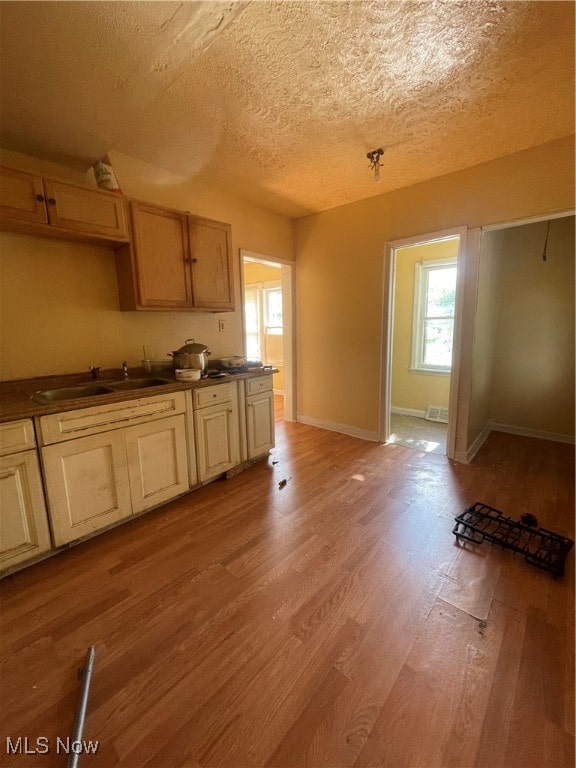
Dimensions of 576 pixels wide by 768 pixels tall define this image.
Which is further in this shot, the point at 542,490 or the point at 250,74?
the point at 542,490

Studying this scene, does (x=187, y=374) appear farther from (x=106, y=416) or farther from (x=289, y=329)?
(x=289, y=329)

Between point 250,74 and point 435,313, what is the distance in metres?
3.46

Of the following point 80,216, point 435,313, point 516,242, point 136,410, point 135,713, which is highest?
point 516,242

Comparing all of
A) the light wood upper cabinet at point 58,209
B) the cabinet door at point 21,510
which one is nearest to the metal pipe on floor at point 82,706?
the cabinet door at point 21,510

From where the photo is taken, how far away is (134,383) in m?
2.37

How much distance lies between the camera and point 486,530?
1965mm

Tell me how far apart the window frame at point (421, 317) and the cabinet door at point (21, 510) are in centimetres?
422

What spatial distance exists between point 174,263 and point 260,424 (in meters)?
1.53

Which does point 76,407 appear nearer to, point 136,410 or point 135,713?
point 136,410

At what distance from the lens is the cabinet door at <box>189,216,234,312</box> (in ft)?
8.37

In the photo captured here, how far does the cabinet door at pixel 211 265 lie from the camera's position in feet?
8.37

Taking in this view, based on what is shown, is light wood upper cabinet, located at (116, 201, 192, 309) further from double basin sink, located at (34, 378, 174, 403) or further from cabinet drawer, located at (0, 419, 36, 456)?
cabinet drawer, located at (0, 419, 36, 456)

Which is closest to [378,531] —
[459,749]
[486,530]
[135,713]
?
[486,530]

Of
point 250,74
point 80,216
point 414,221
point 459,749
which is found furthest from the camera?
point 414,221
